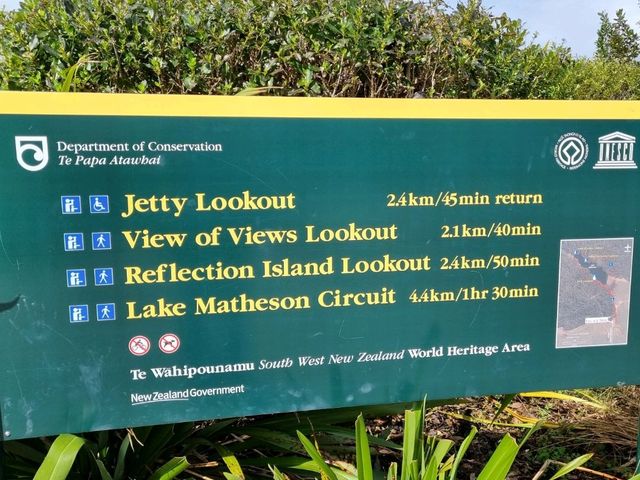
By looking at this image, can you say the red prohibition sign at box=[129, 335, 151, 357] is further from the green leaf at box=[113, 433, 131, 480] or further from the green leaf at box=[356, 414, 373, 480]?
the green leaf at box=[356, 414, 373, 480]

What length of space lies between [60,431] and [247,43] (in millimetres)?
2477

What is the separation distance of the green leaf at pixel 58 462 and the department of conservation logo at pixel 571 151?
2.01 meters

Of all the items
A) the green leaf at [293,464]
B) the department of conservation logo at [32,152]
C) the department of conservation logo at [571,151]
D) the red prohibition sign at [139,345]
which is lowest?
the green leaf at [293,464]

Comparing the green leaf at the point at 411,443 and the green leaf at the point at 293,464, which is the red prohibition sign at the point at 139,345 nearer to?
the green leaf at the point at 293,464

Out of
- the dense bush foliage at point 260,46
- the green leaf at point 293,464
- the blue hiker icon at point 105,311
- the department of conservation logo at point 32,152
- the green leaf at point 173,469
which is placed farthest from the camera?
the dense bush foliage at point 260,46

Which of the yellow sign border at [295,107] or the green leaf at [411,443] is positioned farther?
the green leaf at [411,443]

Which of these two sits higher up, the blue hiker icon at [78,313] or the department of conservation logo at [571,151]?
the department of conservation logo at [571,151]

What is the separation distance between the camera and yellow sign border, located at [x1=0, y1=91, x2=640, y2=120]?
1.86m

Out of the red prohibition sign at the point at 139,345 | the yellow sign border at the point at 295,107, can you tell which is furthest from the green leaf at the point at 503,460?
the red prohibition sign at the point at 139,345

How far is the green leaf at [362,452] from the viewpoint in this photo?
198 cm

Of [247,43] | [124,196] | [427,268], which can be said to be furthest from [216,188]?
[247,43]

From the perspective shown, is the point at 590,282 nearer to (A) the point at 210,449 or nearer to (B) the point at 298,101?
(B) the point at 298,101

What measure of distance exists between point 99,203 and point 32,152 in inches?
10.1

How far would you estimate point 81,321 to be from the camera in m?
1.96
